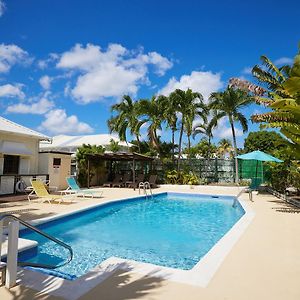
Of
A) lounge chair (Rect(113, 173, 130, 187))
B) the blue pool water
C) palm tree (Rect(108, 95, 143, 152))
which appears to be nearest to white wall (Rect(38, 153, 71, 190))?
lounge chair (Rect(113, 173, 130, 187))

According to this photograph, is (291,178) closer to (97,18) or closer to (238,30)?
(238,30)

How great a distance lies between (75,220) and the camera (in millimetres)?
10555

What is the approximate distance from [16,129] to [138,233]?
11.0m

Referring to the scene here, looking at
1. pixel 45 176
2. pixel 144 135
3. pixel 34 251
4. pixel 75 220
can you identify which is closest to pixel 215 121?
pixel 144 135

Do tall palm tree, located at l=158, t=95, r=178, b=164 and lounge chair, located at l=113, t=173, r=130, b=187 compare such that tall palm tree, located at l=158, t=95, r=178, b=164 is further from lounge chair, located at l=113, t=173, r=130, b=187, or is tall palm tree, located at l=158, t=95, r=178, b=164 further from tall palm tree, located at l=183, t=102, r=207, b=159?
lounge chair, located at l=113, t=173, r=130, b=187

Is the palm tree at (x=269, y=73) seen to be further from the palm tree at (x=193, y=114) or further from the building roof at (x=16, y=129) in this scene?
the building roof at (x=16, y=129)

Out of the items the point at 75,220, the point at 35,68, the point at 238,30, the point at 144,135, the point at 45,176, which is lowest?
the point at 75,220

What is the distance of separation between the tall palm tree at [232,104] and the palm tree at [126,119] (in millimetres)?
7244

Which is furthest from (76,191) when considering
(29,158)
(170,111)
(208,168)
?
(208,168)

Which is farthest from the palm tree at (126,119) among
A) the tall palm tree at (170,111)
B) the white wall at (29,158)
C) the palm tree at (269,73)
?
the palm tree at (269,73)

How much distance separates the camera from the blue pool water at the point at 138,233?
6.89 meters

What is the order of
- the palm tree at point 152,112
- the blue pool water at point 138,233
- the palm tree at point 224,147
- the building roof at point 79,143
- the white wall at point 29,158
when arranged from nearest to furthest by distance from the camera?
the blue pool water at point 138,233 → the white wall at point 29,158 → the palm tree at point 152,112 → the building roof at point 79,143 → the palm tree at point 224,147

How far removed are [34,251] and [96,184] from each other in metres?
17.8

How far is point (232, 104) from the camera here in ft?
82.3
